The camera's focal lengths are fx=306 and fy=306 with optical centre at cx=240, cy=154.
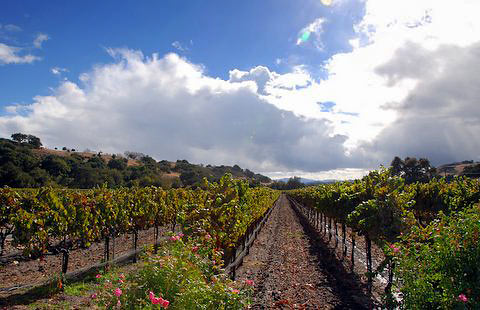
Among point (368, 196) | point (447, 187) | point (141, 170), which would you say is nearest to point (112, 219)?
point (368, 196)

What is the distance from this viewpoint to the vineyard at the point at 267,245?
430 centimetres

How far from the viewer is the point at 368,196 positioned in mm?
12688

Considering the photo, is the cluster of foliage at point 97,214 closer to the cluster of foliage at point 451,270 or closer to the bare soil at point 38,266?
the bare soil at point 38,266

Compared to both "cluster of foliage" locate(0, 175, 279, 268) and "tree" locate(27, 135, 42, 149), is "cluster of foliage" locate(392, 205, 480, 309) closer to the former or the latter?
"cluster of foliage" locate(0, 175, 279, 268)

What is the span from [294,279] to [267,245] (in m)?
8.13

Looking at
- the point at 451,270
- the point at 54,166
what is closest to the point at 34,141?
the point at 54,166

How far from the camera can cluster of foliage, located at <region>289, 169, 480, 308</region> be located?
165 inches

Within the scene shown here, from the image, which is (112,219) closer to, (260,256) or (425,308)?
(260,256)

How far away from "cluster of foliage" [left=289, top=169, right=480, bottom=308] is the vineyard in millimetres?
23

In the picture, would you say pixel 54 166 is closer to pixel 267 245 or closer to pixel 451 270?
pixel 267 245

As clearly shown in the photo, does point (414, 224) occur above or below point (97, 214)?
above

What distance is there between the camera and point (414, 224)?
31.7 feet

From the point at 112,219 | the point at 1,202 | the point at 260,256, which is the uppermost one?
the point at 1,202

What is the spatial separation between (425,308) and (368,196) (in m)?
8.71
